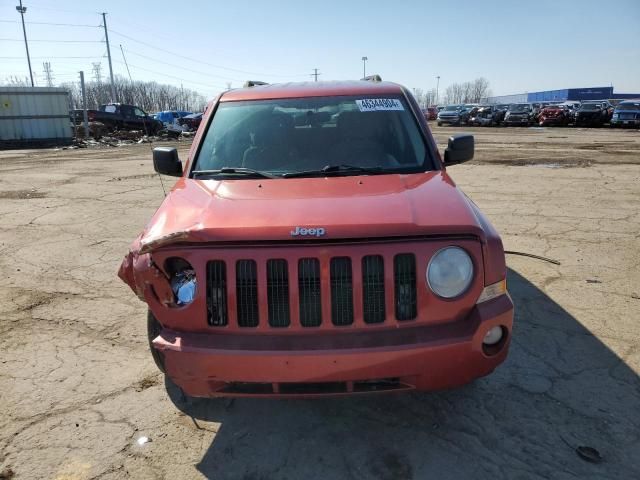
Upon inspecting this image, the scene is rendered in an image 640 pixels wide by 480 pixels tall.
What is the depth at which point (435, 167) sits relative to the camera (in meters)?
3.41

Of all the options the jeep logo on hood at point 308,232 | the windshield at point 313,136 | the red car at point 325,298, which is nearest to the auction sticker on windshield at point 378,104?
the windshield at point 313,136

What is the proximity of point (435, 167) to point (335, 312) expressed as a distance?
155cm

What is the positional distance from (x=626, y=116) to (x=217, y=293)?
35.0 m

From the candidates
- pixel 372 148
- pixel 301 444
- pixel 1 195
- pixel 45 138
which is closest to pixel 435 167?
pixel 372 148

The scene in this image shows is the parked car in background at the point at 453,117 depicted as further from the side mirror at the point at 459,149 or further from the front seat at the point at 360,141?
the front seat at the point at 360,141

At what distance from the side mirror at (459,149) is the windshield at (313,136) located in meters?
0.43

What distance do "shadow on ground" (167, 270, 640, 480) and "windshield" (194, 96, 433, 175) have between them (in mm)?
1511

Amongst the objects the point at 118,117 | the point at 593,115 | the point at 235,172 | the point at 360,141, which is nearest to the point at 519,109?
the point at 593,115

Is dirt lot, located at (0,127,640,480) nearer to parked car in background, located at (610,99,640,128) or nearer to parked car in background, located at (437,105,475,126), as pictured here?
parked car in background, located at (610,99,640,128)

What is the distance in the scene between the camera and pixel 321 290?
90.3 inches

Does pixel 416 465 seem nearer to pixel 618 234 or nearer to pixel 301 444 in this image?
pixel 301 444

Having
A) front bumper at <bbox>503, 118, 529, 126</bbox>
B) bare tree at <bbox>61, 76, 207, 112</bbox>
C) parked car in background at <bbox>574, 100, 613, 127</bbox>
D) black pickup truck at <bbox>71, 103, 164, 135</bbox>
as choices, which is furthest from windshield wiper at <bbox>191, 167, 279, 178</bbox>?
bare tree at <bbox>61, 76, 207, 112</bbox>

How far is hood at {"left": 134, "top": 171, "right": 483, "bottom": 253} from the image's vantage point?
234 centimetres

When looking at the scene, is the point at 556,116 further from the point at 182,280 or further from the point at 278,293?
the point at 182,280
